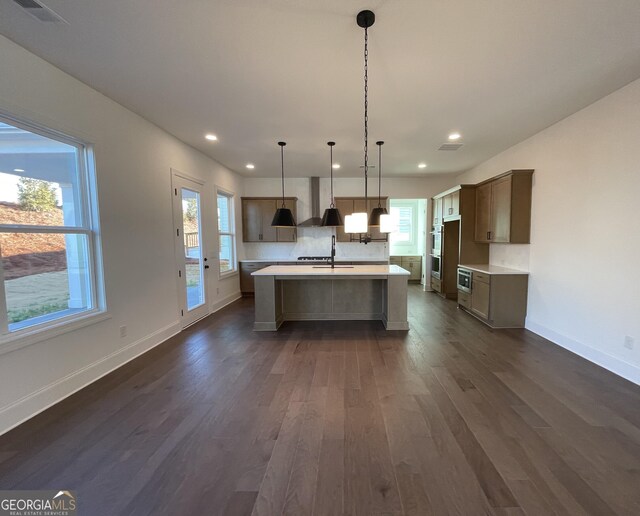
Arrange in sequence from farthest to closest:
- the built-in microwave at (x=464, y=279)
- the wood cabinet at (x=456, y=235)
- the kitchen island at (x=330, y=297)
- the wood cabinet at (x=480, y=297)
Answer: the wood cabinet at (x=456, y=235), the built-in microwave at (x=464, y=279), the kitchen island at (x=330, y=297), the wood cabinet at (x=480, y=297)

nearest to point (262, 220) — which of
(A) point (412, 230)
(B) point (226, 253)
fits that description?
(B) point (226, 253)

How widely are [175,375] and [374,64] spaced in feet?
11.6

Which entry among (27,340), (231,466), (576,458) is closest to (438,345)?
(576,458)

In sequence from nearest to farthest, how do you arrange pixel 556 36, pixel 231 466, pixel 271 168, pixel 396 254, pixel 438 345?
pixel 231 466
pixel 556 36
pixel 438 345
pixel 271 168
pixel 396 254

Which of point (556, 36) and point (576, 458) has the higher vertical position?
point (556, 36)

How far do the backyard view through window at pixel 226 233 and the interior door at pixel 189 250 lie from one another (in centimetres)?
94

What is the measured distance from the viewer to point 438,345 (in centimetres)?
350

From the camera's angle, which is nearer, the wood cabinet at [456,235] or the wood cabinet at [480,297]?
the wood cabinet at [480,297]

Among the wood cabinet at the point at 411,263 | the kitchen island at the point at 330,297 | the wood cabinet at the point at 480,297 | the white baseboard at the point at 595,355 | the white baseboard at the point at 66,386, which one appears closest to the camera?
the white baseboard at the point at 66,386

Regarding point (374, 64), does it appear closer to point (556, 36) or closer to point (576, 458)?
point (556, 36)

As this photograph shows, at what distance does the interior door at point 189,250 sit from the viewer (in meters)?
A: 4.11

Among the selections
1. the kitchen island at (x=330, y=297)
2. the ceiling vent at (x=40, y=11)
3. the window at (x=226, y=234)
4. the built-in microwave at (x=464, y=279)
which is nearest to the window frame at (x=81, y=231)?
the ceiling vent at (x=40, y=11)

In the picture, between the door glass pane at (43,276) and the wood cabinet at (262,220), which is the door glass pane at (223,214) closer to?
the wood cabinet at (262,220)

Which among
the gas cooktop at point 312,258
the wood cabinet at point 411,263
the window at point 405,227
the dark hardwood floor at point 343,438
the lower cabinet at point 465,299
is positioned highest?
the window at point 405,227
